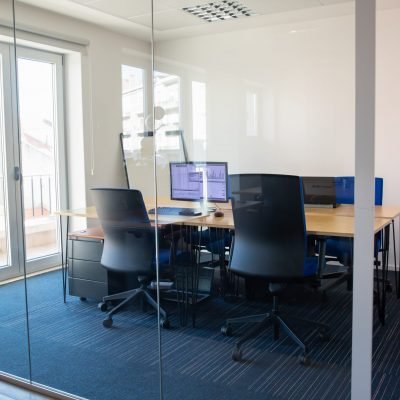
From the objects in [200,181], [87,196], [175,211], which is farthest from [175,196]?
[87,196]

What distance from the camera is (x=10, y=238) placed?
3.31 metres

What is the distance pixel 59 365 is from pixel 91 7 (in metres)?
2.13

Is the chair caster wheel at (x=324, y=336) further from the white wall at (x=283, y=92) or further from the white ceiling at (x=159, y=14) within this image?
the white ceiling at (x=159, y=14)

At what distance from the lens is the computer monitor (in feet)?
A: 9.56

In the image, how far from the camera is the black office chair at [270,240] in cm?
284

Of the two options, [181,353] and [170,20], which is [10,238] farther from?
[170,20]

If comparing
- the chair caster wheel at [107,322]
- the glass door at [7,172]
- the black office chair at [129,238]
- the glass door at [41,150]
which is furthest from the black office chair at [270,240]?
the glass door at [7,172]

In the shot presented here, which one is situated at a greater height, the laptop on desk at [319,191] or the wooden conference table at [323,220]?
the laptop on desk at [319,191]

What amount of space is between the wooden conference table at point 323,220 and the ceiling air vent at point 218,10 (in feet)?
3.59

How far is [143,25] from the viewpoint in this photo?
2.70 metres

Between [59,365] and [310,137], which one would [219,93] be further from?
[59,365]

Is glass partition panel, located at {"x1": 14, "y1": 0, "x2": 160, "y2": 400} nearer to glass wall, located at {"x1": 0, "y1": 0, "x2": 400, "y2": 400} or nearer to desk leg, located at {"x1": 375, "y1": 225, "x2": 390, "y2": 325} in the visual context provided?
glass wall, located at {"x1": 0, "y1": 0, "x2": 400, "y2": 400}

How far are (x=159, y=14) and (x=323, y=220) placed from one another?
1.44m

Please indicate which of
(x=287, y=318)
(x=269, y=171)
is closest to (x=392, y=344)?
(x=287, y=318)
